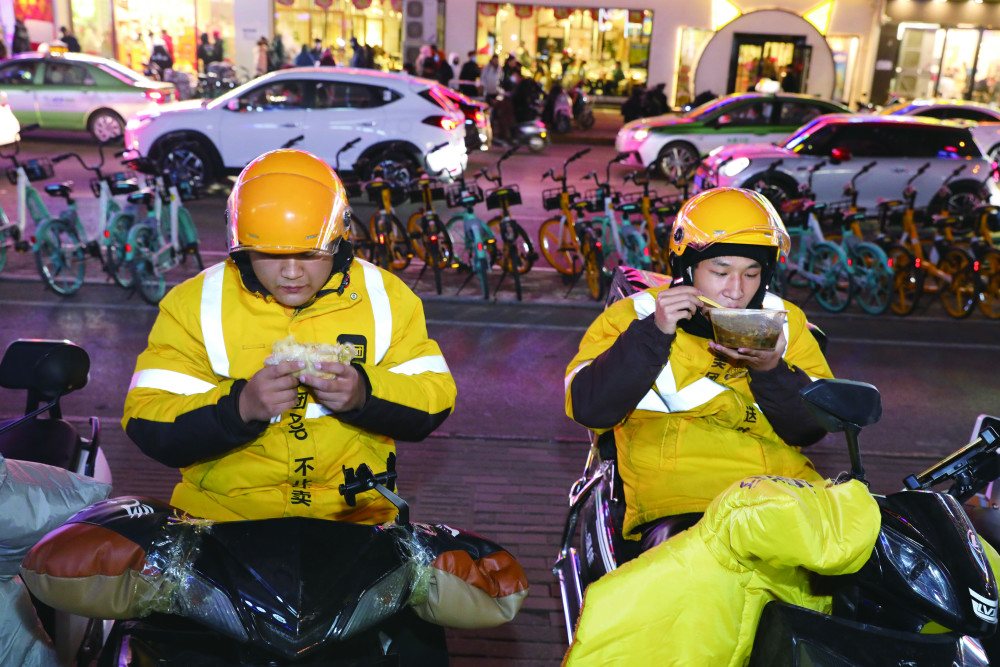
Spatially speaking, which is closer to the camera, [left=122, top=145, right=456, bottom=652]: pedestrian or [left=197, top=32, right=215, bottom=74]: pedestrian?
[left=122, top=145, right=456, bottom=652]: pedestrian


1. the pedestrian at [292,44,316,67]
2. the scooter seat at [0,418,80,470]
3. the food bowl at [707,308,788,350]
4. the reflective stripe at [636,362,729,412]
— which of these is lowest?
the scooter seat at [0,418,80,470]

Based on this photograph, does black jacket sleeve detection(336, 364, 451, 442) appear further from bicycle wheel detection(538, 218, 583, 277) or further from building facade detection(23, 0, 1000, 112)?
building facade detection(23, 0, 1000, 112)

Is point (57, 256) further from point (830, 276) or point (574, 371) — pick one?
point (830, 276)

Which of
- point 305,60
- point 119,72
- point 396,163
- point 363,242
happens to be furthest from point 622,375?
point 305,60

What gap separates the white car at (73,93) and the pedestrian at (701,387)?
17.9m

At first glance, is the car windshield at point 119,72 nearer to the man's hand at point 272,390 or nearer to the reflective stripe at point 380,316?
the reflective stripe at point 380,316

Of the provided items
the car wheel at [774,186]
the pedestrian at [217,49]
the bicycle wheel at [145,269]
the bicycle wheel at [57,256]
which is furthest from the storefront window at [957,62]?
the bicycle wheel at [57,256]

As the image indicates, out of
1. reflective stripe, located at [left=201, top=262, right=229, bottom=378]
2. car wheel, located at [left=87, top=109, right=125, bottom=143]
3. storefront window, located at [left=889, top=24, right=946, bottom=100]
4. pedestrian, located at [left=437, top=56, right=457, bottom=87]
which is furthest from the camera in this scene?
storefront window, located at [left=889, top=24, right=946, bottom=100]

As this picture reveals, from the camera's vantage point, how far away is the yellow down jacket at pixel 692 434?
2.89m

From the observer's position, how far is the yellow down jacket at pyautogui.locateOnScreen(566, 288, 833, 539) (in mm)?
2889

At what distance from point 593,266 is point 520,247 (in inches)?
33.7

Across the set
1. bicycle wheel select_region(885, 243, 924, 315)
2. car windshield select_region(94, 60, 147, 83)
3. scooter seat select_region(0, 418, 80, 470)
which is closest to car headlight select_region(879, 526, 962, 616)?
scooter seat select_region(0, 418, 80, 470)

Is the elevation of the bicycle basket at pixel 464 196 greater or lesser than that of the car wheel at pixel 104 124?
greater

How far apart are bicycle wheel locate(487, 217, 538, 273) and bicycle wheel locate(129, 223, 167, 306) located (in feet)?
11.0
